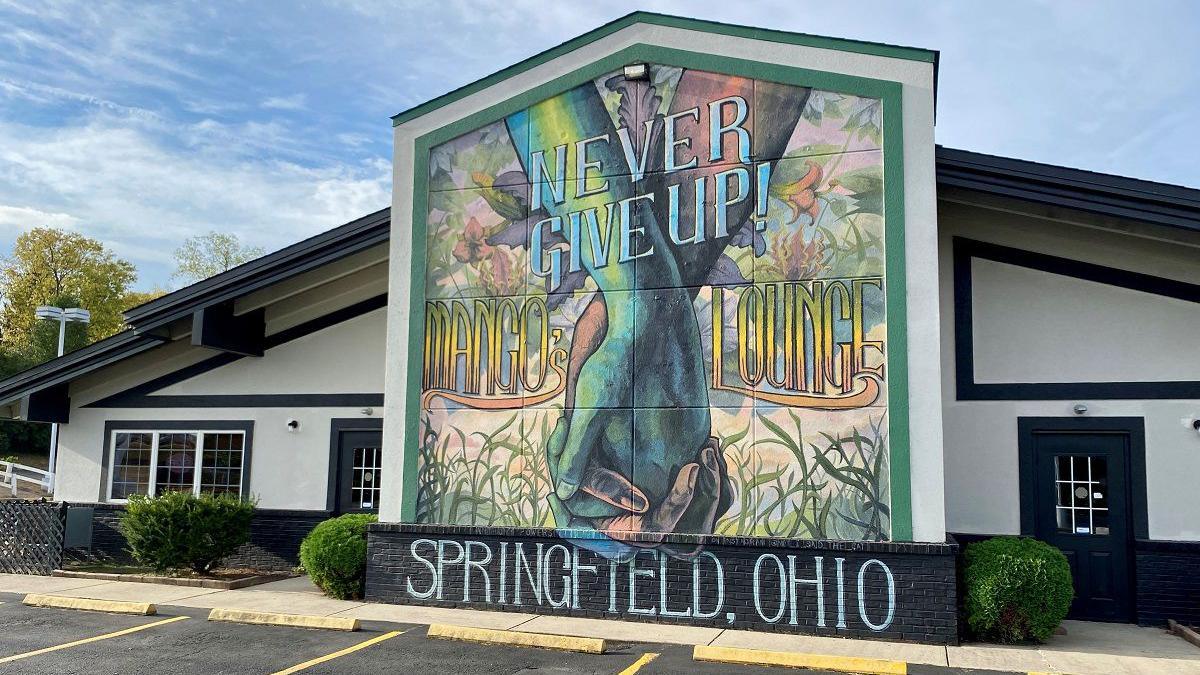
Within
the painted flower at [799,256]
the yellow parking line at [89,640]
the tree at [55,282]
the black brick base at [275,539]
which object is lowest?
the yellow parking line at [89,640]

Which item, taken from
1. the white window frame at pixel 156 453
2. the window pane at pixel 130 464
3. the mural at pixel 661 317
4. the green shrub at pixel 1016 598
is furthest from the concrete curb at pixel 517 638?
the window pane at pixel 130 464

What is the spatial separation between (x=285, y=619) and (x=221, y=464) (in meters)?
5.85

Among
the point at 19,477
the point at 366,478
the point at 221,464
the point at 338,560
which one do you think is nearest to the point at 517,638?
the point at 338,560

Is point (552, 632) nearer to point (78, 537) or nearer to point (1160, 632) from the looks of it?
point (1160, 632)

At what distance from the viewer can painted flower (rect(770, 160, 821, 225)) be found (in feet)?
36.9

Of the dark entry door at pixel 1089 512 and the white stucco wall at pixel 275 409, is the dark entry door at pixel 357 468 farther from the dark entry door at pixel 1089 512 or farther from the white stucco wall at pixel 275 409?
the dark entry door at pixel 1089 512

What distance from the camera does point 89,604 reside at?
11914mm

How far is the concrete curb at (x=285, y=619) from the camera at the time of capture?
422 inches

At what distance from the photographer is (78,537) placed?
15508 mm

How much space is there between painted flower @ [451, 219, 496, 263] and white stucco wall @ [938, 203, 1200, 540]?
19.9 ft

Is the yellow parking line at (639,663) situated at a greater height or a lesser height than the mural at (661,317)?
lesser

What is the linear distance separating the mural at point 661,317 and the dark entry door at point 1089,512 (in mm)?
3063

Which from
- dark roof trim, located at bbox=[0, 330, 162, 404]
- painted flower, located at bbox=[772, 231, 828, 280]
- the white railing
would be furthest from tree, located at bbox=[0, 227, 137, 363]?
painted flower, located at bbox=[772, 231, 828, 280]

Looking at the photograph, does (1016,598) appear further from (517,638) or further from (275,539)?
(275,539)
